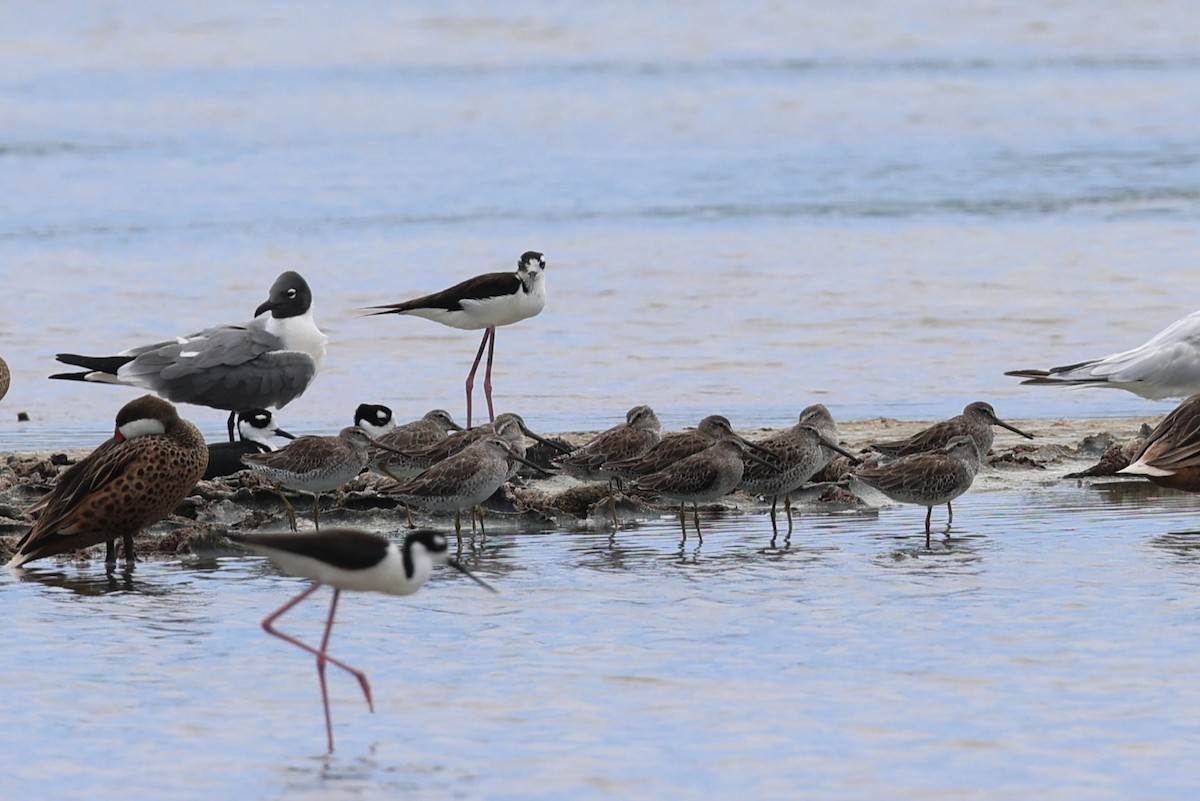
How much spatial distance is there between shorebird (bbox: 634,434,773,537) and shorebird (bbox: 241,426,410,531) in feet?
5.05

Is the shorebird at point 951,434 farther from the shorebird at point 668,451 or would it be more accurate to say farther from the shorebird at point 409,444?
the shorebird at point 409,444

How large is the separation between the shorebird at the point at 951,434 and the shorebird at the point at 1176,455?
103 cm

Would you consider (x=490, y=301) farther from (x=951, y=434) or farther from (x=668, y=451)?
(x=951, y=434)

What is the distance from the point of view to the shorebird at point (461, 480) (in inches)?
414

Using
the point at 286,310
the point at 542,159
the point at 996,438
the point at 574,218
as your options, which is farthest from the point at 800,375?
the point at 542,159

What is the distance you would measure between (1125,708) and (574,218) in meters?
22.1

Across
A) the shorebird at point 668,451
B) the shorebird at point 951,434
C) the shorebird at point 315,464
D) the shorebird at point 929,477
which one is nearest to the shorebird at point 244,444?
the shorebird at point 315,464

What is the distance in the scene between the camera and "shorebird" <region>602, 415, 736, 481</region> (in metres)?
11.1

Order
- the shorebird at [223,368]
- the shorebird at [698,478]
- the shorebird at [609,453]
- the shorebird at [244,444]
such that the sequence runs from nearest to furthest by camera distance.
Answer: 1. the shorebird at [698,478]
2. the shorebird at [609,453]
3. the shorebird at [244,444]
4. the shorebird at [223,368]

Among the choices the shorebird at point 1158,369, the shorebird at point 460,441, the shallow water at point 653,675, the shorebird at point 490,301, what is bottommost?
the shallow water at point 653,675

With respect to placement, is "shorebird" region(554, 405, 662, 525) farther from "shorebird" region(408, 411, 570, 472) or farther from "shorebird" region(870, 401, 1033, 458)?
"shorebird" region(870, 401, 1033, 458)

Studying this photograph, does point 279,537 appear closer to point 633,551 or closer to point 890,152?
point 633,551

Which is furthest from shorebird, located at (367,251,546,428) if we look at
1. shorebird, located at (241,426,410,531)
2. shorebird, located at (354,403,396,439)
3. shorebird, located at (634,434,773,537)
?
shorebird, located at (634,434,773,537)

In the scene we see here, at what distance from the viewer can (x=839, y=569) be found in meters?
9.65
